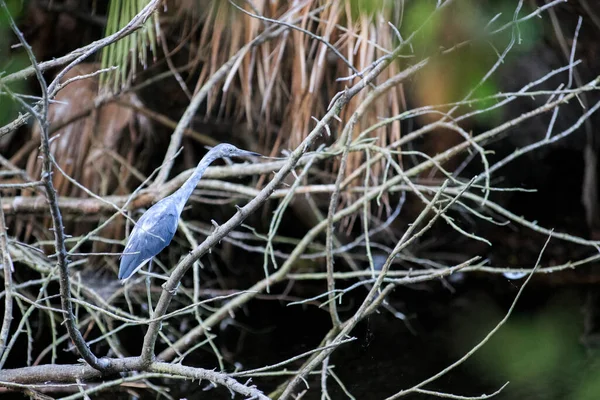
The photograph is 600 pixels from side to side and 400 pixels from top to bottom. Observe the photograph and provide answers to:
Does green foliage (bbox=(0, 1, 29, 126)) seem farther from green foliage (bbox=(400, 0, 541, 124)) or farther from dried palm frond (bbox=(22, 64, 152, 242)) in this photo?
green foliage (bbox=(400, 0, 541, 124))

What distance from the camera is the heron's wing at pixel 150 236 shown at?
5.49 feet

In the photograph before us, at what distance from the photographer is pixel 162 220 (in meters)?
1.68

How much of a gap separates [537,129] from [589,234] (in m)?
0.76

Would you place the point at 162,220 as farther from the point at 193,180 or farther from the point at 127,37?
the point at 127,37

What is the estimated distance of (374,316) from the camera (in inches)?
142

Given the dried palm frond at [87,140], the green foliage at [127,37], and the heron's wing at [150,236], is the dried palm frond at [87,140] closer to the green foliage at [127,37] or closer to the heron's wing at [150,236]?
the green foliage at [127,37]

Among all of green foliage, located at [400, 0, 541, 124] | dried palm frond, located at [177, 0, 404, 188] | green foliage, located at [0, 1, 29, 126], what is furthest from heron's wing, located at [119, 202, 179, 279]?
green foliage, located at [400, 0, 541, 124]

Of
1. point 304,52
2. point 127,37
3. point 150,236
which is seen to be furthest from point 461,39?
point 150,236

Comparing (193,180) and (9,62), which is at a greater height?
(9,62)

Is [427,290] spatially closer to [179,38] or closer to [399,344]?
[399,344]

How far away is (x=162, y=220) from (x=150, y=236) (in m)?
0.09

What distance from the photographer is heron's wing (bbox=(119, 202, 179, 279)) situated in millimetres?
1672

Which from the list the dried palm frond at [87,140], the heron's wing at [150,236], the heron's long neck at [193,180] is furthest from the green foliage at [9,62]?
the heron's long neck at [193,180]

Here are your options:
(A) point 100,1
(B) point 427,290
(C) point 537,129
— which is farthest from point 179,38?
(C) point 537,129
